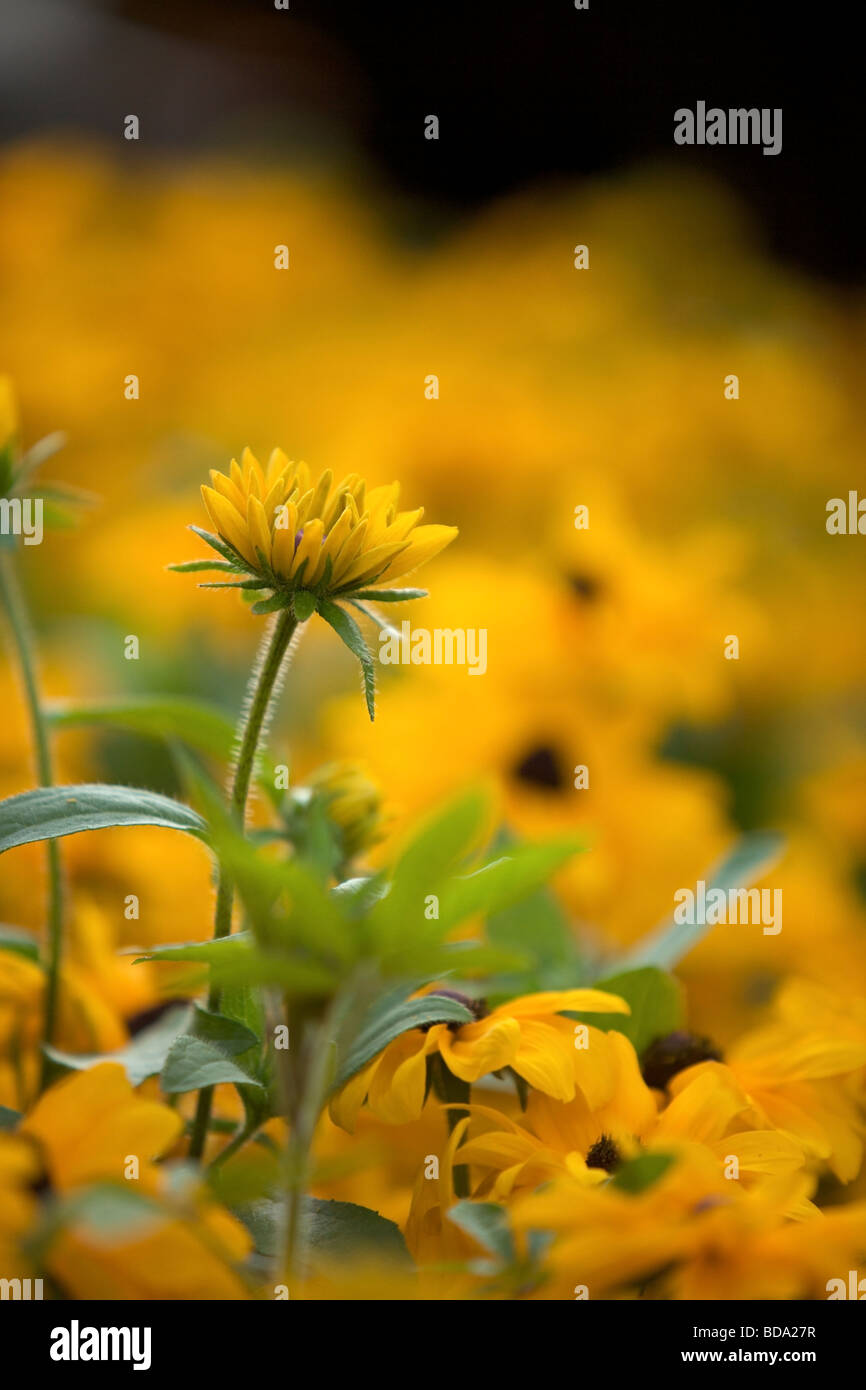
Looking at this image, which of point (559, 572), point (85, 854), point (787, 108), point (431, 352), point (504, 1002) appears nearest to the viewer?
point (504, 1002)

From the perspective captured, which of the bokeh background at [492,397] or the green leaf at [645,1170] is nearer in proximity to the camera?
the green leaf at [645,1170]

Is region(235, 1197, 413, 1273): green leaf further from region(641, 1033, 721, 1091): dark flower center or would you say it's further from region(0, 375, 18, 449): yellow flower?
region(0, 375, 18, 449): yellow flower

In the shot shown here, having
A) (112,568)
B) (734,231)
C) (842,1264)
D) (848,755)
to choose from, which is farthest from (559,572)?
(734,231)

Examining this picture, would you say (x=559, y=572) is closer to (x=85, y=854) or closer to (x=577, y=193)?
(x=85, y=854)

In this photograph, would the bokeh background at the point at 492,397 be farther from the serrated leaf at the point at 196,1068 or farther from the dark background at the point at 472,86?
the serrated leaf at the point at 196,1068

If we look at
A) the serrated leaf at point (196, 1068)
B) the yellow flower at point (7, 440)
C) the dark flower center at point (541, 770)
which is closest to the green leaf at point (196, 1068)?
the serrated leaf at point (196, 1068)

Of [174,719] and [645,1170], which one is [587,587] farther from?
[645,1170]

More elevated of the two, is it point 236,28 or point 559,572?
point 236,28

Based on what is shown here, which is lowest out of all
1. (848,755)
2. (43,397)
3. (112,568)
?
(848,755)
